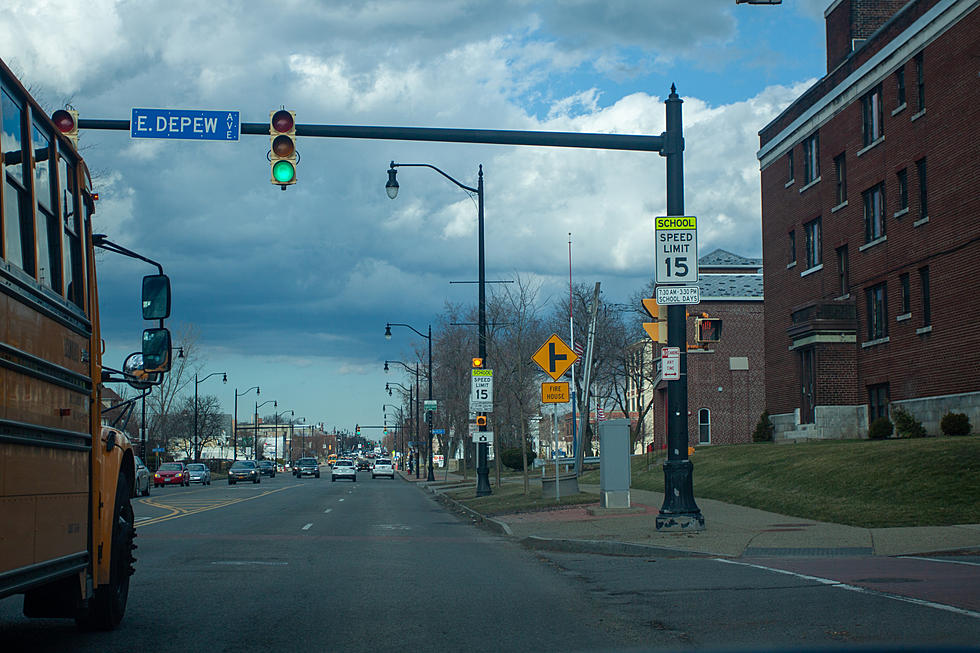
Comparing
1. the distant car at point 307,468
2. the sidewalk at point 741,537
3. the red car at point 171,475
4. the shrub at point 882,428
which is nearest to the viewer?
the sidewalk at point 741,537

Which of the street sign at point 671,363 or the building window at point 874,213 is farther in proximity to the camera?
the building window at point 874,213

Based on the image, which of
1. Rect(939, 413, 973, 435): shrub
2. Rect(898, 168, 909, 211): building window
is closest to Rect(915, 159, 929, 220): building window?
Rect(898, 168, 909, 211): building window

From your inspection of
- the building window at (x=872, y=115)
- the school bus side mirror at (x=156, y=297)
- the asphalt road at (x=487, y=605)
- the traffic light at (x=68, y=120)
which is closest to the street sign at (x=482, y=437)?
the asphalt road at (x=487, y=605)

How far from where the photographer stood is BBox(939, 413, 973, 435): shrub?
26812mm

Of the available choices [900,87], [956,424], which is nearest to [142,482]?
[956,424]

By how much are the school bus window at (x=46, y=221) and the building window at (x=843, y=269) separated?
32699mm

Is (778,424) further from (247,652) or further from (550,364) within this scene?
(247,652)

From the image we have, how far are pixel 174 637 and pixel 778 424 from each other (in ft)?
114

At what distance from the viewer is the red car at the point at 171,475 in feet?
199

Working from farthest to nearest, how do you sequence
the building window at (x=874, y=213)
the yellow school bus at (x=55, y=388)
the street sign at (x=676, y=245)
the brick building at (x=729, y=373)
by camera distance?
the brick building at (x=729, y=373)
the building window at (x=874, y=213)
the street sign at (x=676, y=245)
the yellow school bus at (x=55, y=388)

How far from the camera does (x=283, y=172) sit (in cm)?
1598

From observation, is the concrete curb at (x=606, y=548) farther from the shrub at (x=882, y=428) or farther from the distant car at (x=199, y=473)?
the distant car at (x=199, y=473)

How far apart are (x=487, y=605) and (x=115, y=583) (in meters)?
3.57

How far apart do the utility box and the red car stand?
143 feet
